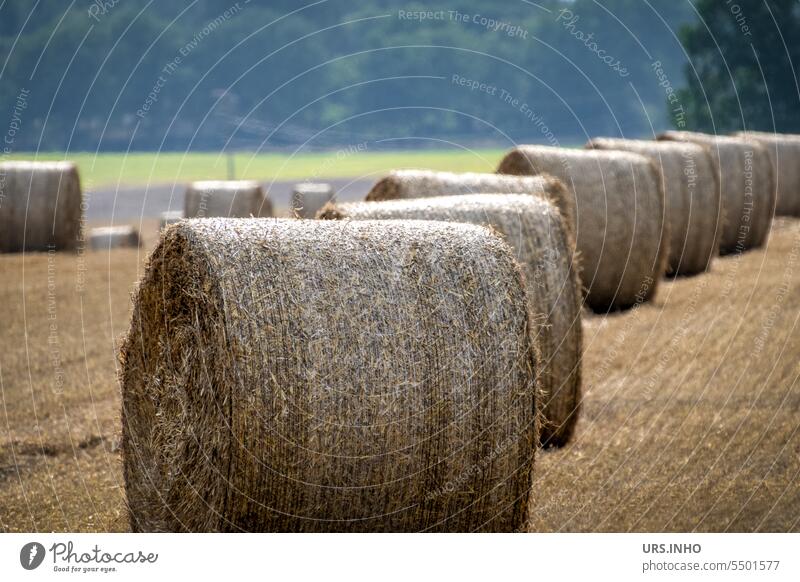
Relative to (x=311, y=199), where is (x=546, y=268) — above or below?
below

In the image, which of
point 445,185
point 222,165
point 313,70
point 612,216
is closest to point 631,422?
point 445,185

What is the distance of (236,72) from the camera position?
45.4 meters

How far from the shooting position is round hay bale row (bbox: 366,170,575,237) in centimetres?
808

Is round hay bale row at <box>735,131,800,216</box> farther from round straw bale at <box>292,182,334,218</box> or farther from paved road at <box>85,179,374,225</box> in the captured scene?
paved road at <box>85,179,374,225</box>

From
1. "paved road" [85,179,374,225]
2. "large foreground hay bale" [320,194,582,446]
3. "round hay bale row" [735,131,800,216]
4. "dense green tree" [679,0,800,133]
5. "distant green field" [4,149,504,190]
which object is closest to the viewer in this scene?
"large foreground hay bale" [320,194,582,446]

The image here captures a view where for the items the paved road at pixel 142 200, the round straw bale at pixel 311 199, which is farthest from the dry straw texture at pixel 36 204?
the paved road at pixel 142 200

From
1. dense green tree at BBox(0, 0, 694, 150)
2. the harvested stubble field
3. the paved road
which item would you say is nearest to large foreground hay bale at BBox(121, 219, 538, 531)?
the harvested stubble field

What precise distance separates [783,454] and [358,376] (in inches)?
117

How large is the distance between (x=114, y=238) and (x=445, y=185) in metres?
13.6

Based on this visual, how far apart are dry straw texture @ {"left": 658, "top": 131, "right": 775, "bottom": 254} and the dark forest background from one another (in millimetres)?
14240

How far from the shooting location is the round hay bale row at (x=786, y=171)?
20109 mm

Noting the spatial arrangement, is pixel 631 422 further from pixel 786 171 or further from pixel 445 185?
pixel 786 171

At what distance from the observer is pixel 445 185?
26.7ft

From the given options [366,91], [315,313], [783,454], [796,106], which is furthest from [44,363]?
[796,106]
